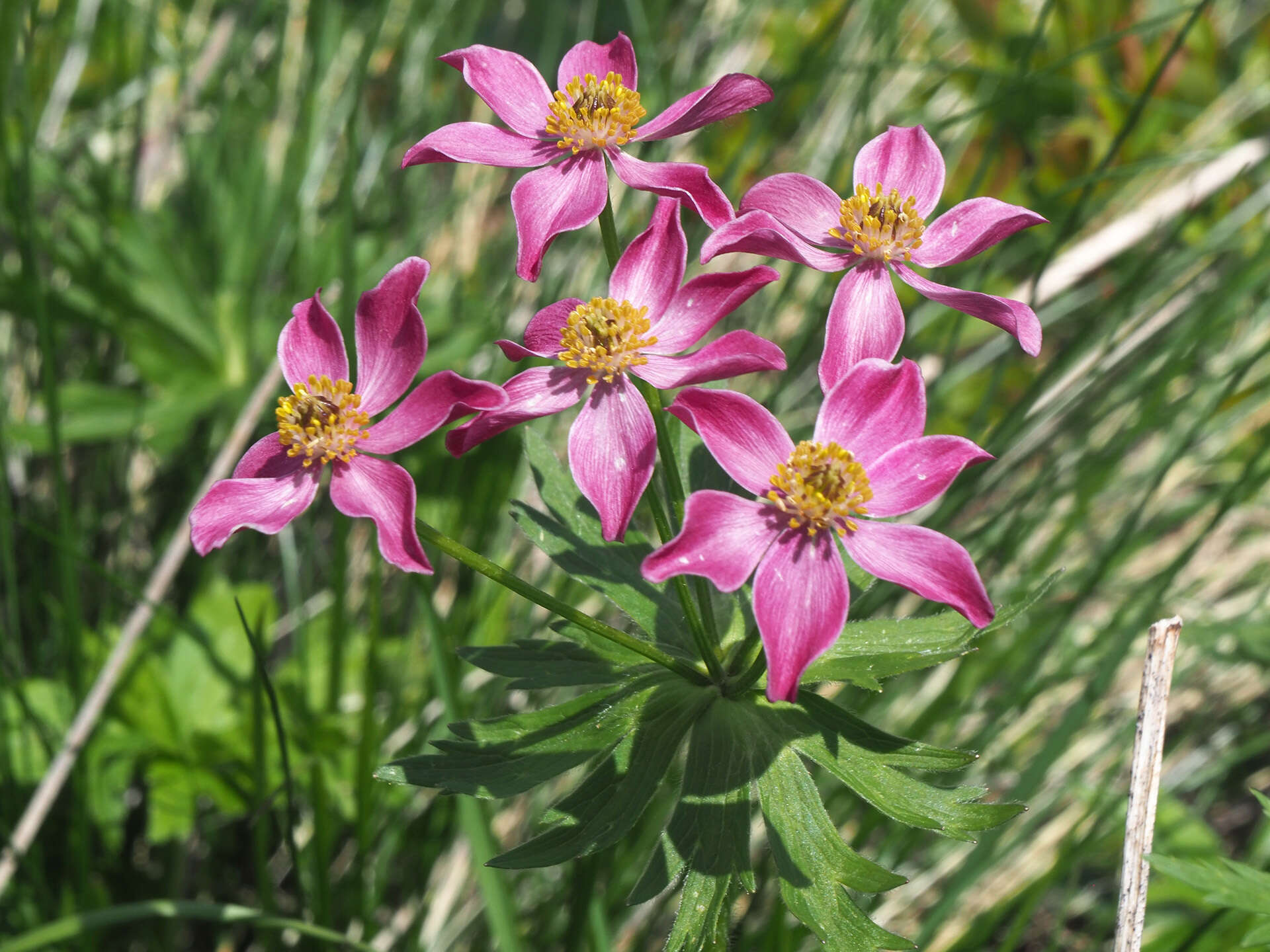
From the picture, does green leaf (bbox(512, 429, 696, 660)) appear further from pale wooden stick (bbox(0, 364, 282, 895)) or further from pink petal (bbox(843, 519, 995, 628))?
pale wooden stick (bbox(0, 364, 282, 895))

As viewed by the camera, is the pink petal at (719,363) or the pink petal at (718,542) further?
the pink petal at (719,363)

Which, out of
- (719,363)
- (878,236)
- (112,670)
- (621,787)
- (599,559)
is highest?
(878,236)

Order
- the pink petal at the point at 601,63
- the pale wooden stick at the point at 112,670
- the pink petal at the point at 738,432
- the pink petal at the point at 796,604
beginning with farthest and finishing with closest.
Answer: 1. the pale wooden stick at the point at 112,670
2. the pink petal at the point at 601,63
3. the pink petal at the point at 738,432
4. the pink petal at the point at 796,604

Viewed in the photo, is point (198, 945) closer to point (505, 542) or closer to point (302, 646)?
point (302, 646)

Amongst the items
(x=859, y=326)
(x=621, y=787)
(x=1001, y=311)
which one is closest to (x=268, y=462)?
(x=621, y=787)

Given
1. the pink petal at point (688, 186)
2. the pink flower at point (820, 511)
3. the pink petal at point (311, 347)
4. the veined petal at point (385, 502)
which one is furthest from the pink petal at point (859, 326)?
the pink petal at point (311, 347)

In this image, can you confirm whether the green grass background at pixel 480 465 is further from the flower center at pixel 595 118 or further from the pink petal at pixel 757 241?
the pink petal at pixel 757 241

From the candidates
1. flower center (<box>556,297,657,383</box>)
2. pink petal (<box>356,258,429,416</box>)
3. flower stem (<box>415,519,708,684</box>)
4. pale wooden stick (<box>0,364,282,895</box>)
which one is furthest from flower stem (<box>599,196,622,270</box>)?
pale wooden stick (<box>0,364,282,895</box>)

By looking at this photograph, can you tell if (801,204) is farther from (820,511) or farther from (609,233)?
(820,511)
